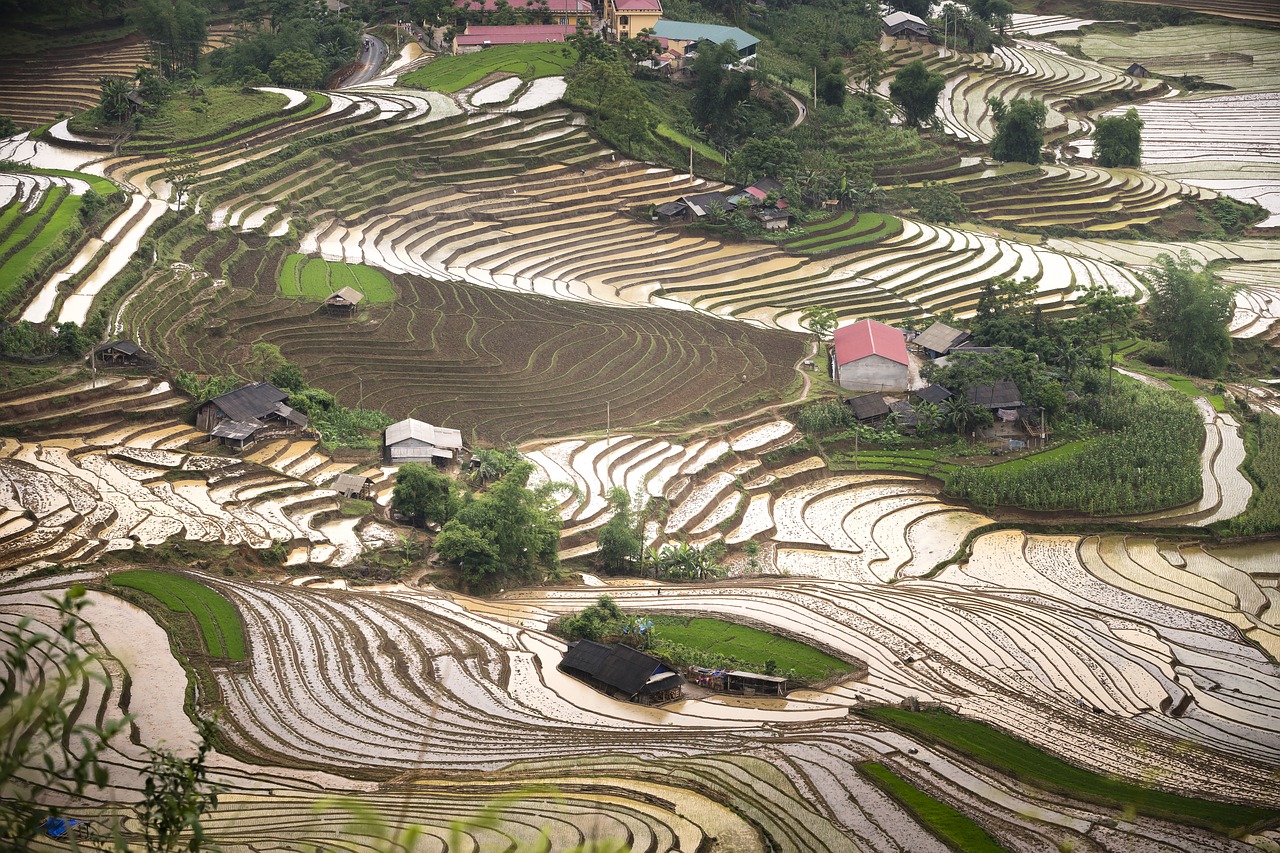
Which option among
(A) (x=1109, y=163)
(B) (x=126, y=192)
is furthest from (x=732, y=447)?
(A) (x=1109, y=163)

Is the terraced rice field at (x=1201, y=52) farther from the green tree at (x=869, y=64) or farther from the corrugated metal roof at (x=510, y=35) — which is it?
the corrugated metal roof at (x=510, y=35)

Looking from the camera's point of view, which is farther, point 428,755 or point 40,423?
point 40,423

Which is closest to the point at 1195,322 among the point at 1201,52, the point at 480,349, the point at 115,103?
the point at 480,349

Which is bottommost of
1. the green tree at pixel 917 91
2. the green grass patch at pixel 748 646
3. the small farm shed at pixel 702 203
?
the green grass patch at pixel 748 646

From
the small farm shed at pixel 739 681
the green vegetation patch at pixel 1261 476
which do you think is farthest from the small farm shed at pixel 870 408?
the small farm shed at pixel 739 681

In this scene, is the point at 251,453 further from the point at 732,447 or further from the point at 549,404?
the point at 732,447
